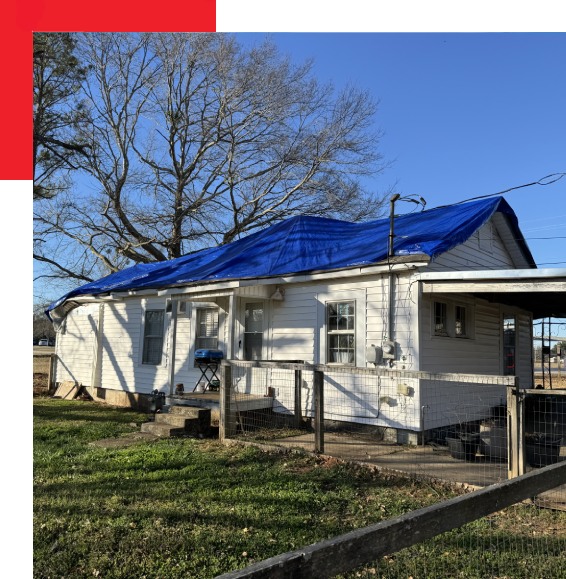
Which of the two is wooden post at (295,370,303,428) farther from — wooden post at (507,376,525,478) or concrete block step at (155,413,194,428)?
wooden post at (507,376,525,478)

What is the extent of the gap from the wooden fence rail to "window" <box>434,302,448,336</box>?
6993 mm

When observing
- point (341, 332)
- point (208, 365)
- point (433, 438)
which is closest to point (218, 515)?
point (433, 438)

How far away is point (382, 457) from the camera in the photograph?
728 centimetres

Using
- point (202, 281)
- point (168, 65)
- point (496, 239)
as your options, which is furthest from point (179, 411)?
point (168, 65)

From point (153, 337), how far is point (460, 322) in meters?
7.68

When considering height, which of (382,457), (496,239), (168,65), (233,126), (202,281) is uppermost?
(168,65)

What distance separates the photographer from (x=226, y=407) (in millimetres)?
8500

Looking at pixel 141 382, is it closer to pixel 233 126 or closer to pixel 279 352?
pixel 279 352

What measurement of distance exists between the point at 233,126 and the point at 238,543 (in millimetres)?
23106

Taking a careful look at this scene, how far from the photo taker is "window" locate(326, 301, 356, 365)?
974 centimetres

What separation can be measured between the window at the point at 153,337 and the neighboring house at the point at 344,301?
3 cm

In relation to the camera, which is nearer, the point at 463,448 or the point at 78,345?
the point at 463,448

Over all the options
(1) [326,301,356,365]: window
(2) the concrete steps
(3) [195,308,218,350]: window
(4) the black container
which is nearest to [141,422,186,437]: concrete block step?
(2) the concrete steps

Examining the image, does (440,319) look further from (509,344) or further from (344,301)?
(509,344)
